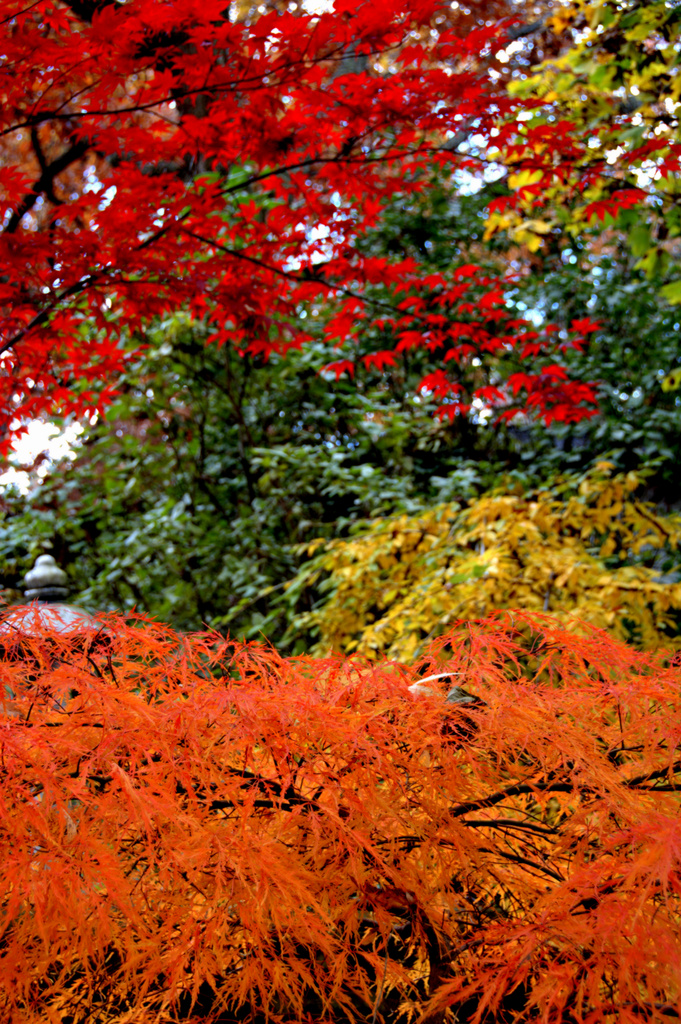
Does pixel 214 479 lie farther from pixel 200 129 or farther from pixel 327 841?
pixel 327 841

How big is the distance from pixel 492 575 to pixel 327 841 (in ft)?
7.04

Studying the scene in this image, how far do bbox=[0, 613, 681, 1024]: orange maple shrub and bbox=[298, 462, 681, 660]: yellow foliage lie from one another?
1.57 meters

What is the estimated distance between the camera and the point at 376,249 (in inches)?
285

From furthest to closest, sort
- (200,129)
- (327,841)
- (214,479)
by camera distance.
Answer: (214,479), (200,129), (327,841)

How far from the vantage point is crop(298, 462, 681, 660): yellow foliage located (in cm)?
300

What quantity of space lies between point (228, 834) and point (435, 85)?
2.71m

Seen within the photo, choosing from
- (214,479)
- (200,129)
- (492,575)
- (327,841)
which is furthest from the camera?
(214,479)

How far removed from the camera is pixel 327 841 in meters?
1.07

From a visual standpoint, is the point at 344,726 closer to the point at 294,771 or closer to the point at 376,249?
the point at 294,771

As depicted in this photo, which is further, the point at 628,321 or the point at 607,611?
the point at 628,321

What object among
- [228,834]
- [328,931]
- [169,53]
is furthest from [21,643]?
→ [169,53]

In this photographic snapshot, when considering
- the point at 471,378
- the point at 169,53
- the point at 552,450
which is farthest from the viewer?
the point at 471,378

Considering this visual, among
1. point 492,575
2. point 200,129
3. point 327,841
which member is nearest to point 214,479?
point 492,575

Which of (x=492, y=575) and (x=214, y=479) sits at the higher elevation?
(x=214, y=479)
